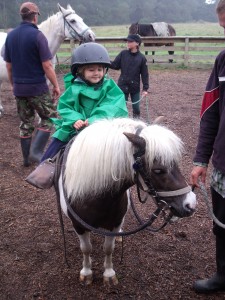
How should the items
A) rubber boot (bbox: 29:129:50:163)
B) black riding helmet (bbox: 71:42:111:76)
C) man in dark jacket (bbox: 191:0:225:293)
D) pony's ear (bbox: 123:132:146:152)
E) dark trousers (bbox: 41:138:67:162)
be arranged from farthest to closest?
rubber boot (bbox: 29:129:50:163)
dark trousers (bbox: 41:138:67:162)
black riding helmet (bbox: 71:42:111:76)
man in dark jacket (bbox: 191:0:225:293)
pony's ear (bbox: 123:132:146:152)

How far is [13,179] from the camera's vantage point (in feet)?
14.8

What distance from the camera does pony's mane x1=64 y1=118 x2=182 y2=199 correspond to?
5.70ft

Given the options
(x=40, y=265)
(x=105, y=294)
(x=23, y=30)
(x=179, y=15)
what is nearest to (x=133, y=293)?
(x=105, y=294)

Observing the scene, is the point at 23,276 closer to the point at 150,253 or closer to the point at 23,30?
the point at 150,253

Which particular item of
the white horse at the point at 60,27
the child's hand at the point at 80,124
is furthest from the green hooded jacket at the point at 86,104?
the white horse at the point at 60,27

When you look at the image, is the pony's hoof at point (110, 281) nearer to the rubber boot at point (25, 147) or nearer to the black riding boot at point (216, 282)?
the black riding boot at point (216, 282)

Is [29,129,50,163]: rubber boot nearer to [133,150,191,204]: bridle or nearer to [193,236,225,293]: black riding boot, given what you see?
[193,236,225,293]: black riding boot

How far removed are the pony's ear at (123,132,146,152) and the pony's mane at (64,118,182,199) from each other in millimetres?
28

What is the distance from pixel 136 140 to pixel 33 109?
3226mm

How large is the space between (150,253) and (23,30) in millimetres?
3122

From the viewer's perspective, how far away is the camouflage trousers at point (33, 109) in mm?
4438

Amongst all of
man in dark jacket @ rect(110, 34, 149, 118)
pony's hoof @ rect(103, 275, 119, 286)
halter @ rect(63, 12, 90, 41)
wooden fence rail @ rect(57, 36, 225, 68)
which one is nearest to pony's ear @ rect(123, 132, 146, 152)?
pony's hoof @ rect(103, 275, 119, 286)

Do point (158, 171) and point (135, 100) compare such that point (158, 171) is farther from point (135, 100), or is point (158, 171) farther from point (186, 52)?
point (186, 52)

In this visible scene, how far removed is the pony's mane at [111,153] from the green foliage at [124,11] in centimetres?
2911
